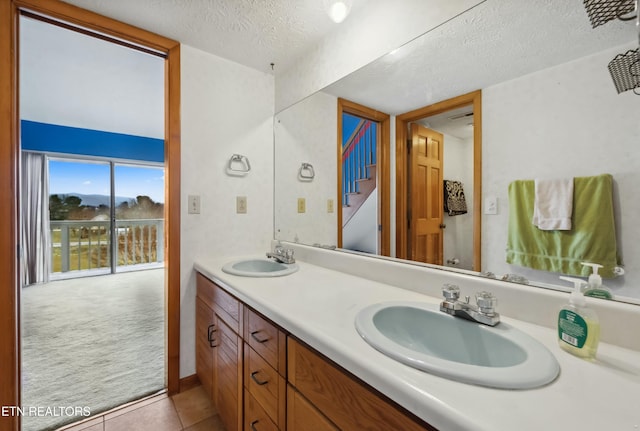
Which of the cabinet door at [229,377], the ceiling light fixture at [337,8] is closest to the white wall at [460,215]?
the ceiling light fixture at [337,8]

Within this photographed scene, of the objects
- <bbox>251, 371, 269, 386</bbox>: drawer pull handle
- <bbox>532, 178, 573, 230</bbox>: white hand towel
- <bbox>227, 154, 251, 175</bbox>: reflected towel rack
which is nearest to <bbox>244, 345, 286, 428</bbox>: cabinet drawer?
<bbox>251, 371, 269, 386</bbox>: drawer pull handle

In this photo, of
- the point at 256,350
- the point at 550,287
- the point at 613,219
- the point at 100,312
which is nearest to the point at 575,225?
the point at 613,219

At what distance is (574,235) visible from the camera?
787 millimetres

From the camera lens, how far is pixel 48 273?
3959 mm

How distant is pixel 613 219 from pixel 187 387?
85.2 inches

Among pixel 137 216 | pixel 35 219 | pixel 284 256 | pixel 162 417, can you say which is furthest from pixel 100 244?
pixel 284 256

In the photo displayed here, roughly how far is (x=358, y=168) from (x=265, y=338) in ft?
3.18

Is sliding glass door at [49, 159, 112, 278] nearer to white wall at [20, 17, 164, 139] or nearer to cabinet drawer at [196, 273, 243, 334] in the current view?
white wall at [20, 17, 164, 139]

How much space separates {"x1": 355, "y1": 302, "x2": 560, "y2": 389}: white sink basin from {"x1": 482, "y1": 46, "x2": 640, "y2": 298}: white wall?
272 millimetres

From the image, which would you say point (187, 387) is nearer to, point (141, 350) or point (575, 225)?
point (141, 350)

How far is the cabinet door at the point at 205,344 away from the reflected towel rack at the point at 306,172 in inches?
39.6

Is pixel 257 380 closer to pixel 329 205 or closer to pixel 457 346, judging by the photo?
pixel 457 346

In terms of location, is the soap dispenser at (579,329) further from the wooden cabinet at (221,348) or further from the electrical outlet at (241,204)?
the electrical outlet at (241,204)

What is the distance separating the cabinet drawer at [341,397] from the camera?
549 millimetres
